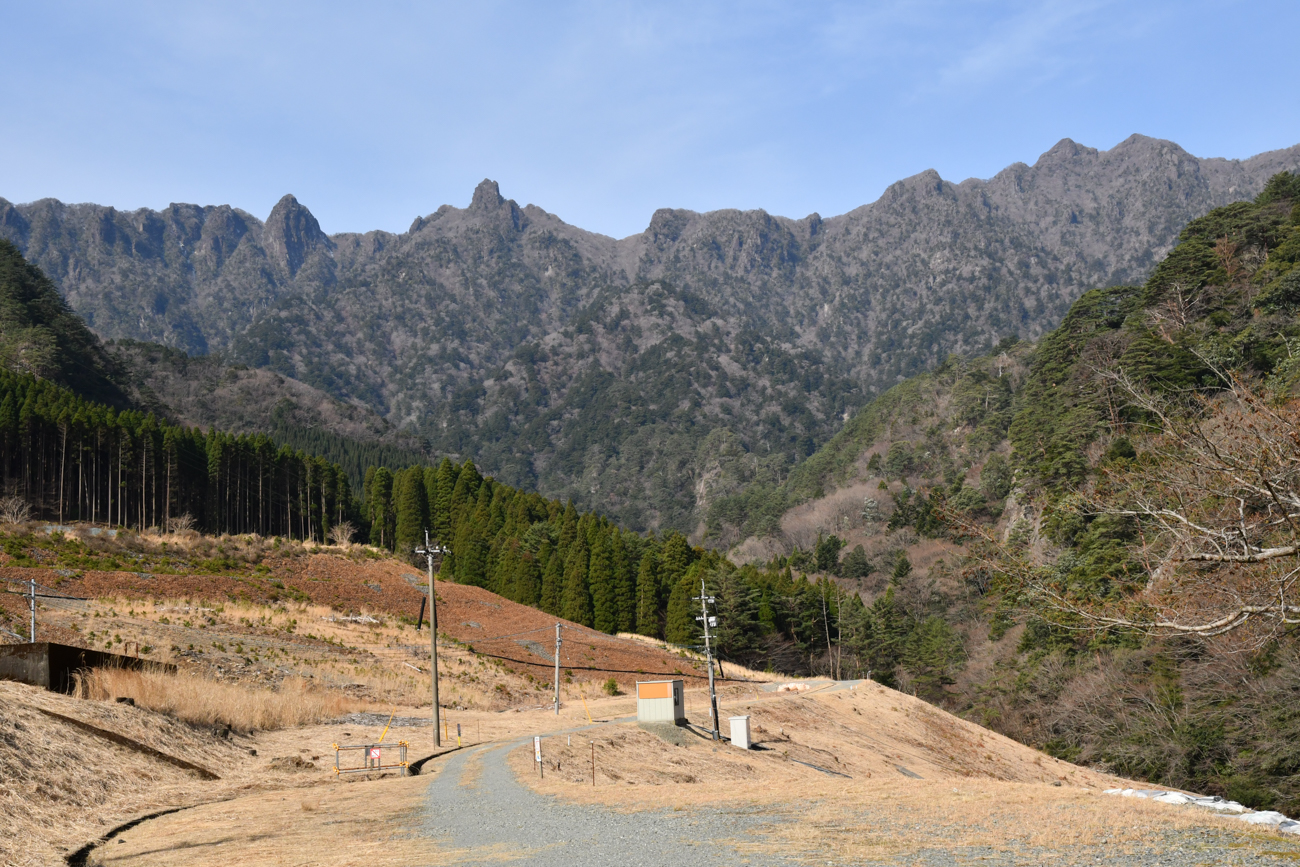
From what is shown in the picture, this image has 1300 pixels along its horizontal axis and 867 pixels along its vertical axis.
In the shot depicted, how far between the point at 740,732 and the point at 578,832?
24.6 meters

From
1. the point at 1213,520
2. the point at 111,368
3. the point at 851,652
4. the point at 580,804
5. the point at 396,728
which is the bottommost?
the point at 851,652

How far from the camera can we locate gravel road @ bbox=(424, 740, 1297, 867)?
33.8ft

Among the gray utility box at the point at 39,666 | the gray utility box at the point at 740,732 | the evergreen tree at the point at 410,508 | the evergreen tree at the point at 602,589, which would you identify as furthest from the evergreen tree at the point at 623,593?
the gray utility box at the point at 39,666

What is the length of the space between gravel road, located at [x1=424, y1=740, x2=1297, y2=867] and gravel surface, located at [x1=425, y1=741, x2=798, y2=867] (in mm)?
17

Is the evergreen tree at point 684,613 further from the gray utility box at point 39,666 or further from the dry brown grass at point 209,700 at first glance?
the gray utility box at point 39,666

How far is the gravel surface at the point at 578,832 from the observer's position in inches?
481

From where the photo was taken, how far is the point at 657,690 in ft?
127

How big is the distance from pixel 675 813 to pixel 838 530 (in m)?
152

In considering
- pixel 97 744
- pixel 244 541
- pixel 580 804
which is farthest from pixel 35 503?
pixel 580 804

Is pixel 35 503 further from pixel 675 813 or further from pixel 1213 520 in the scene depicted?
pixel 1213 520

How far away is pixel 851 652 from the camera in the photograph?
100250mm

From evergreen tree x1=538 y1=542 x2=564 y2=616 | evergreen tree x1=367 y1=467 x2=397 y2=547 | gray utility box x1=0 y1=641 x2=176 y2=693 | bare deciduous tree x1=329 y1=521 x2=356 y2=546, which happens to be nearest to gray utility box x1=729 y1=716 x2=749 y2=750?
gray utility box x1=0 y1=641 x2=176 y2=693

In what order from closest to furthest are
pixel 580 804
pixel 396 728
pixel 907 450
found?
1. pixel 580 804
2. pixel 396 728
3. pixel 907 450

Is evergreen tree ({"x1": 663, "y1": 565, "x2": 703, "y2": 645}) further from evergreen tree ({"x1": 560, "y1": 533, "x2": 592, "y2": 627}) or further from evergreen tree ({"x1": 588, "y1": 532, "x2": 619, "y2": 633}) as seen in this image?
evergreen tree ({"x1": 560, "y1": 533, "x2": 592, "y2": 627})
